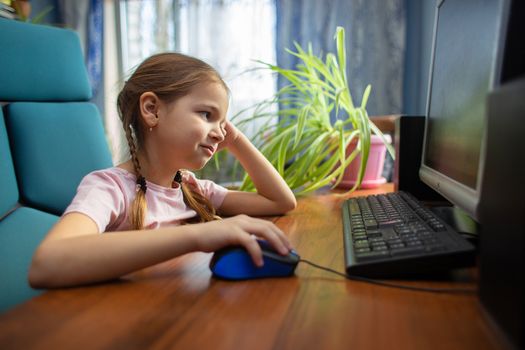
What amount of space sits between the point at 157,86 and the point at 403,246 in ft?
2.00

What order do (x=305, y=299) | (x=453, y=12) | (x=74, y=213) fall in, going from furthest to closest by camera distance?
(x=453, y=12), (x=74, y=213), (x=305, y=299)

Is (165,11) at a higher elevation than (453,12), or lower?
higher

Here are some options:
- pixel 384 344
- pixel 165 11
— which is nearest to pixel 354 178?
pixel 384 344

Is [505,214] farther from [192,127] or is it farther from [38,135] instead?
[38,135]

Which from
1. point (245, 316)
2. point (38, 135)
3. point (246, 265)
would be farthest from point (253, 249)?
point (38, 135)

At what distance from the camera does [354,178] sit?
4.95 feet

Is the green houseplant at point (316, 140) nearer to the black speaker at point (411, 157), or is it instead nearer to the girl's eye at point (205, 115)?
the black speaker at point (411, 157)

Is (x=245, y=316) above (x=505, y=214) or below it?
below

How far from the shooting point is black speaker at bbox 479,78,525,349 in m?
0.32

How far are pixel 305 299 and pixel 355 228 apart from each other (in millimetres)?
263

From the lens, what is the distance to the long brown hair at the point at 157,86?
91cm

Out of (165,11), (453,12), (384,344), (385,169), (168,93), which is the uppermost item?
(165,11)

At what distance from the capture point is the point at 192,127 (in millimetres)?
884

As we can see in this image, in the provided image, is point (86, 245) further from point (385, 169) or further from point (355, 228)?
point (385, 169)
